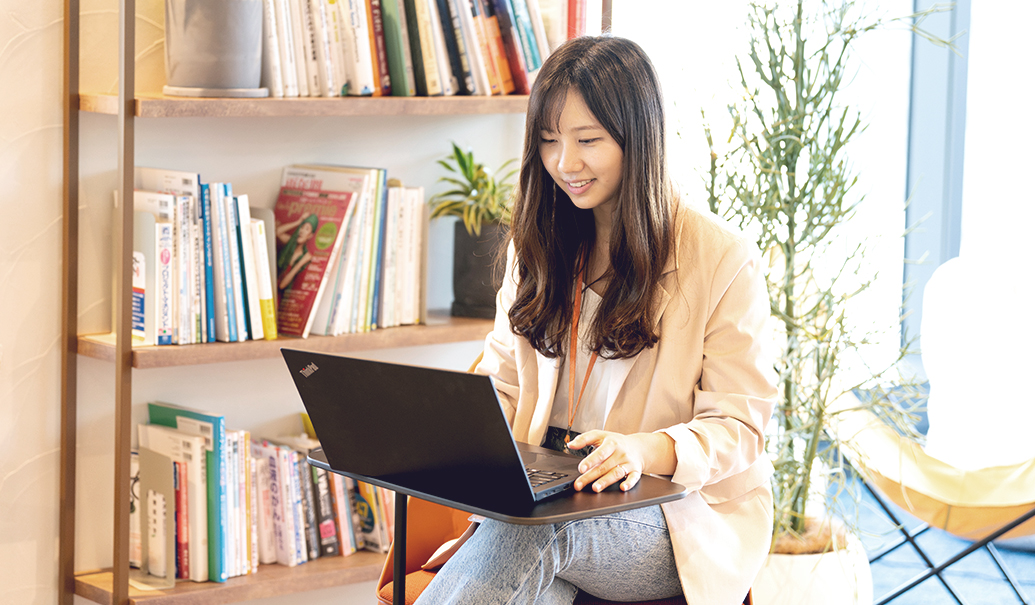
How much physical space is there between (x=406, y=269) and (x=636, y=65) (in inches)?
36.2

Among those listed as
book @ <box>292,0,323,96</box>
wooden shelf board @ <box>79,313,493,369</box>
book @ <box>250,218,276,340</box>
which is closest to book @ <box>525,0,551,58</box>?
book @ <box>292,0,323,96</box>

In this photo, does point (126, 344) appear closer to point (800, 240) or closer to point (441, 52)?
point (441, 52)

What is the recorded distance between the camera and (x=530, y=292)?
175 centimetres

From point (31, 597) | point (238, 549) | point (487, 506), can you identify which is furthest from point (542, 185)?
point (31, 597)

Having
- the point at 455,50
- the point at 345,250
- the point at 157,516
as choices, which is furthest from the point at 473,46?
the point at 157,516

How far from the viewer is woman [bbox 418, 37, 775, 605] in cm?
144

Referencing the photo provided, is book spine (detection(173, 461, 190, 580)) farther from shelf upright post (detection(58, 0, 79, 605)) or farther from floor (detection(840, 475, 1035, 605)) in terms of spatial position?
floor (detection(840, 475, 1035, 605))

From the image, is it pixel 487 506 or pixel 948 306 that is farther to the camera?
pixel 948 306

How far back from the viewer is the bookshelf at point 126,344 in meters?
1.96

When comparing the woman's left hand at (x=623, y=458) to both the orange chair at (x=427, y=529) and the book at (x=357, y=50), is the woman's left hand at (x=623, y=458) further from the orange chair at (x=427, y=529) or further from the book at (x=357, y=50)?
the book at (x=357, y=50)

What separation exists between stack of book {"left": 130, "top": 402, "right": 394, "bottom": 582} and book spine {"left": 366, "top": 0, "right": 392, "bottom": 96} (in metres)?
0.75

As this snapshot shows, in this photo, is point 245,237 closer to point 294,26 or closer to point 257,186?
point 257,186

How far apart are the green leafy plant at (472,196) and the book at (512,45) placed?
0.62ft

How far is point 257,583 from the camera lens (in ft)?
7.07
